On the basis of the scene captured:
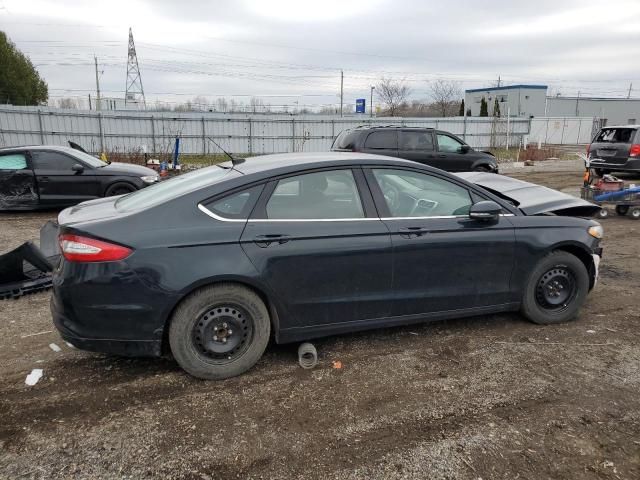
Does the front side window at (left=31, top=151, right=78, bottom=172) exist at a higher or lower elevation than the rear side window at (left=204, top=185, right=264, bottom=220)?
lower

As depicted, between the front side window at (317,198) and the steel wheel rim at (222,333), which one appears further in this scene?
the front side window at (317,198)

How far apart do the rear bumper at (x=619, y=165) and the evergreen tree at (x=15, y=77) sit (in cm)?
4823

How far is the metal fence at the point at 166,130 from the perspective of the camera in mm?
24203

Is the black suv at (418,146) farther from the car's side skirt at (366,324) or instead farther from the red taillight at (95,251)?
the red taillight at (95,251)

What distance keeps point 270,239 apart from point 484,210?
172 cm

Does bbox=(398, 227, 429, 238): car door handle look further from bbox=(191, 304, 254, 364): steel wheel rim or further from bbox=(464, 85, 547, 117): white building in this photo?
bbox=(464, 85, 547, 117): white building

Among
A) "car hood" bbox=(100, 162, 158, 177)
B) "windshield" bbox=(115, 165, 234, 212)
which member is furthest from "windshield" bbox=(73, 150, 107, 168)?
"windshield" bbox=(115, 165, 234, 212)

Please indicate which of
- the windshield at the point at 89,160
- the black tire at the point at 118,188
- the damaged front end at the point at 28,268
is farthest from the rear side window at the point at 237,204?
the windshield at the point at 89,160

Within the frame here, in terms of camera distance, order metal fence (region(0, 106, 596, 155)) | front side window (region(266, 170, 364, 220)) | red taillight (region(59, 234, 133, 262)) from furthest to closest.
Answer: metal fence (region(0, 106, 596, 155))
front side window (region(266, 170, 364, 220))
red taillight (region(59, 234, 133, 262))

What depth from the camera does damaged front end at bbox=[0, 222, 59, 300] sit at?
503cm

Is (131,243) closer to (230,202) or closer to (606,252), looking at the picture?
(230,202)

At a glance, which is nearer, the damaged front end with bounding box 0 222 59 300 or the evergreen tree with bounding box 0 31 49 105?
the damaged front end with bounding box 0 222 59 300

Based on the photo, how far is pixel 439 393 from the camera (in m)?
3.30

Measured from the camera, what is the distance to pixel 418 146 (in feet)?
40.9
